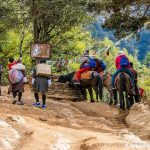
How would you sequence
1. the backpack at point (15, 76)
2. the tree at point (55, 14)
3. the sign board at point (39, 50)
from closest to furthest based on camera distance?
1. the backpack at point (15, 76)
2. the sign board at point (39, 50)
3. the tree at point (55, 14)

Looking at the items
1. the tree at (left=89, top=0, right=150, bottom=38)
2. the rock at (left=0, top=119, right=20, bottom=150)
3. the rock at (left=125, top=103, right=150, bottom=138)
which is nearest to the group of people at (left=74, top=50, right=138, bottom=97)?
the rock at (left=125, top=103, right=150, bottom=138)

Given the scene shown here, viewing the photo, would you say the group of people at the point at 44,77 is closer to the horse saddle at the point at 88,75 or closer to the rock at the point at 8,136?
the horse saddle at the point at 88,75

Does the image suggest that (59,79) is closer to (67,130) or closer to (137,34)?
(137,34)

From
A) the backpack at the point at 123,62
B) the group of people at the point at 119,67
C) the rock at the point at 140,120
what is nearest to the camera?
the rock at the point at 140,120

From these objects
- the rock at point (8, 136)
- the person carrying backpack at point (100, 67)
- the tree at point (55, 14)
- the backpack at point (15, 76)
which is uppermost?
the tree at point (55, 14)

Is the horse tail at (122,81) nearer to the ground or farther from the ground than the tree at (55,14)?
nearer to the ground

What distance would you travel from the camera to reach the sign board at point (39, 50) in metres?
22.7

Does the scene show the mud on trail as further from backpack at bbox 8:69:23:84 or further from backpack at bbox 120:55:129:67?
backpack at bbox 120:55:129:67

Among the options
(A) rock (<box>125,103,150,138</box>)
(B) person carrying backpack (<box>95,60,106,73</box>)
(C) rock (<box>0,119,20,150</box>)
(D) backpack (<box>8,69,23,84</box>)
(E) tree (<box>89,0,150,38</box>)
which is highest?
(E) tree (<box>89,0,150,38</box>)

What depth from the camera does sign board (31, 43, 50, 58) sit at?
22.7 meters

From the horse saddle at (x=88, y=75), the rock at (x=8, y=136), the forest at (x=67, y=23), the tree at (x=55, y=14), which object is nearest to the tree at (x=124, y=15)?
the forest at (x=67, y=23)

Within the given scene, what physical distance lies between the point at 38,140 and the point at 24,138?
364 mm

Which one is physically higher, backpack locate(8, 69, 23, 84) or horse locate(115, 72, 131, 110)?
backpack locate(8, 69, 23, 84)

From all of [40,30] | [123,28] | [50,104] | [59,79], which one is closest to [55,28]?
[40,30]
